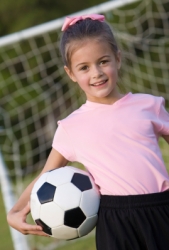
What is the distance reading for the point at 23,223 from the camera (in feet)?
8.09

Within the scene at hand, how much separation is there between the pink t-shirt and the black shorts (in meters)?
0.04

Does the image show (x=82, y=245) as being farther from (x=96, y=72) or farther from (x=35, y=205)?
(x=96, y=72)

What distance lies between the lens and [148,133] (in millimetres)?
2426

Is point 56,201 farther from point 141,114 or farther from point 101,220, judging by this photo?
point 141,114

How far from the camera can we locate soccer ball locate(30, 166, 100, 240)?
2.41 m

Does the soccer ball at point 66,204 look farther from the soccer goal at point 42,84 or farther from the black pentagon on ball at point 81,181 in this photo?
the soccer goal at point 42,84

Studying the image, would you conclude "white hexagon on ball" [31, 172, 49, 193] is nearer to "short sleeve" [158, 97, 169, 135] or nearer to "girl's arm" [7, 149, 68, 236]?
"girl's arm" [7, 149, 68, 236]

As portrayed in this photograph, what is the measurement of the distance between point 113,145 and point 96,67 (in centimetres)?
29

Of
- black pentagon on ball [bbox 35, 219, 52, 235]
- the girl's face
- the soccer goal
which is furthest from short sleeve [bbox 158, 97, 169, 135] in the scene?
the soccer goal

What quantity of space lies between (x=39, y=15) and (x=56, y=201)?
5.30 meters

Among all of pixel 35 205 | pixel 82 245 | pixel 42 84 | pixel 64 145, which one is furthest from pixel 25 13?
pixel 35 205

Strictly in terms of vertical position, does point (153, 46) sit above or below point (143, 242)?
below

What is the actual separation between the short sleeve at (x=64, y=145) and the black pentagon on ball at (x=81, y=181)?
0.08 meters

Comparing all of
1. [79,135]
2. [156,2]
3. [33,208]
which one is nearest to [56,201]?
[33,208]
